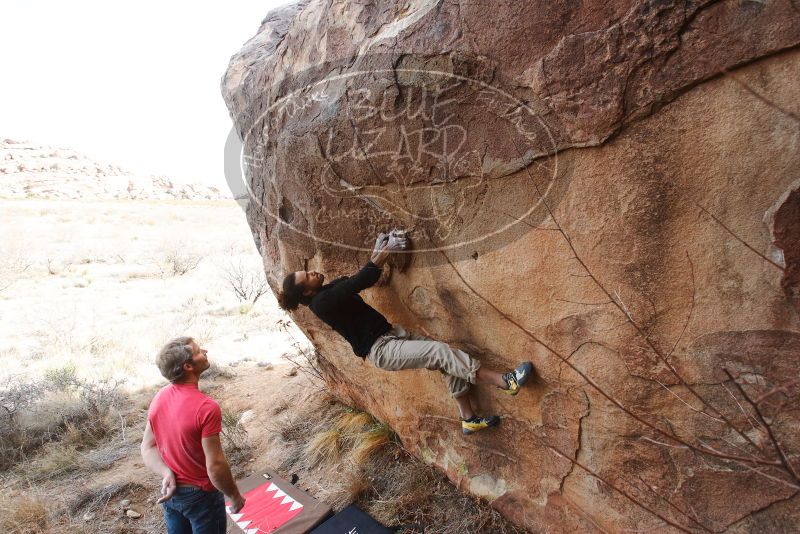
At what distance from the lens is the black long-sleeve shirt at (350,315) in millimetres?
2545

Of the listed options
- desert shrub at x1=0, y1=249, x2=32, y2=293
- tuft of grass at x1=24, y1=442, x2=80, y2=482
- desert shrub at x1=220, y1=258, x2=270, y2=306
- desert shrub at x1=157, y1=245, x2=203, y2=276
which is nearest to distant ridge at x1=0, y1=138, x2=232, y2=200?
desert shrub at x1=0, y1=249, x2=32, y2=293

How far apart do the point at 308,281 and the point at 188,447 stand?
1019 millimetres

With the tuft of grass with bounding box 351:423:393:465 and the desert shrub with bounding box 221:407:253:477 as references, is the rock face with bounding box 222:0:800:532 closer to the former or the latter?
the tuft of grass with bounding box 351:423:393:465

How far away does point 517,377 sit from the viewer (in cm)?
227

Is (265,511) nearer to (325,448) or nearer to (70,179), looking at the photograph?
(325,448)

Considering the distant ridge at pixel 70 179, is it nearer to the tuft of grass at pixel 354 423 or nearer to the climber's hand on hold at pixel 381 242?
the tuft of grass at pixel 354 423

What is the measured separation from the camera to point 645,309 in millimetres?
1818

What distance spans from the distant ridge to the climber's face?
29.9 m

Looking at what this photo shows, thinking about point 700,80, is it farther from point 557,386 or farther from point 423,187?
point 557,386

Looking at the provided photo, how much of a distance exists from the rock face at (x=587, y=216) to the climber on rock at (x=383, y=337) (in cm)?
10

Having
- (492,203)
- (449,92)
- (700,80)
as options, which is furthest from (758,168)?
(449,92)

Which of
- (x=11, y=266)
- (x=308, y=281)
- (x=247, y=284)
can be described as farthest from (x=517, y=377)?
(x=11, y=266)

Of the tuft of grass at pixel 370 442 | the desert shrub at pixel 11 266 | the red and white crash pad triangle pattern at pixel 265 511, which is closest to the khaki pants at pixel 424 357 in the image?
the tuft of grass at pixel 370 442

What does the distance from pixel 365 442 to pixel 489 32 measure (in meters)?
2.97
